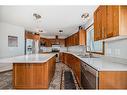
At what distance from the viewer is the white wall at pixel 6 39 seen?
20.3ft

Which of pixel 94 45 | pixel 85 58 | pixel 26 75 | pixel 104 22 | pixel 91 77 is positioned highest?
pixel 104 22

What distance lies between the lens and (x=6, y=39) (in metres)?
6.37

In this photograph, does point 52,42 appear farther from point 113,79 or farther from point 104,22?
point 113,79

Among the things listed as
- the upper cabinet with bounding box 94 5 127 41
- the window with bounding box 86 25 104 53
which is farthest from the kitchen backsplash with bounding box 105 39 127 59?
the window with bounding box 86 25 104 53

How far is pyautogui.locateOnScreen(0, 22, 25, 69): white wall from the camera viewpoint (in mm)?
6194

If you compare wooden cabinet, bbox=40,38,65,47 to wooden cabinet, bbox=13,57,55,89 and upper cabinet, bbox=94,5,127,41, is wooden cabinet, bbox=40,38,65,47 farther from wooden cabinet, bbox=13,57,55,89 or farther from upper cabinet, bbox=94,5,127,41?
upper cabinet, bbox=94,5,127,41

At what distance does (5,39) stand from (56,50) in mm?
6192

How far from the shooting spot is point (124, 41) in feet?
7.60

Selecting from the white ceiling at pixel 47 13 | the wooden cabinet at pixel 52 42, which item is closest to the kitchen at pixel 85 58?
the white ceiling at pixel 47 13

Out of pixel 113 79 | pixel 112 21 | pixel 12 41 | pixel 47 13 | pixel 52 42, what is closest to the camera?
pixel 113 79

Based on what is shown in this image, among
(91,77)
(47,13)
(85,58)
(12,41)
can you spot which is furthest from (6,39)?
(91,77)

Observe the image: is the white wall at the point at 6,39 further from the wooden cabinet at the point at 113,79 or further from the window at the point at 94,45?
the wooden cabinet at the point at 113,79

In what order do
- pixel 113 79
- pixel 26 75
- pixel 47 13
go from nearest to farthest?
pixel 113 79, pixel 26 75, pixel 47 13
